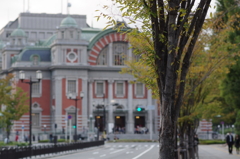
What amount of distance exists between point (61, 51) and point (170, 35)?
79179 mm

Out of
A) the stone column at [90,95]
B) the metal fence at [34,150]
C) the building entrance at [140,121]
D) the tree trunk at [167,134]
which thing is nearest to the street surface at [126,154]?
the metal fence at [34,150]

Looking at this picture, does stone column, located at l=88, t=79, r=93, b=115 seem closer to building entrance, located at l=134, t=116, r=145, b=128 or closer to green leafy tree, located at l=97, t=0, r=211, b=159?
building entrance, located at l=134, t=116, r=145, b=128

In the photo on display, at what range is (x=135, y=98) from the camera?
99688 mm

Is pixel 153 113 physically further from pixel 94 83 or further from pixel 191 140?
pixel 191 140

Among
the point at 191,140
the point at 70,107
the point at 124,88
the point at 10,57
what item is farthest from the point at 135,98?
the point at 191,140

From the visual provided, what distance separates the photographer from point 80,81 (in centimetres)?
9394

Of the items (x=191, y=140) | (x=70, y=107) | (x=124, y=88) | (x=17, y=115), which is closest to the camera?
(x=191, y=140)

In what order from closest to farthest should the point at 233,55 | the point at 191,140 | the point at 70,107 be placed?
the point at 233,55
the point at 191,140
the point at 70,107

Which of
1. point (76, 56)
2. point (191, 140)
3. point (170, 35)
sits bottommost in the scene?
point (191, 140)

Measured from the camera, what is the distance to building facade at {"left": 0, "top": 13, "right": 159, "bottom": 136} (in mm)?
93188

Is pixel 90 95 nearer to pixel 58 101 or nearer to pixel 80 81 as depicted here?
pixel 80 81

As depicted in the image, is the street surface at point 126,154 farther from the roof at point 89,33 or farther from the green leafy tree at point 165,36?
the roof at point 89,33

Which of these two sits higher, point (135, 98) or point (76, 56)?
point (76, 56)

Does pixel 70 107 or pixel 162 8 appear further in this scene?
pixel 70 107
